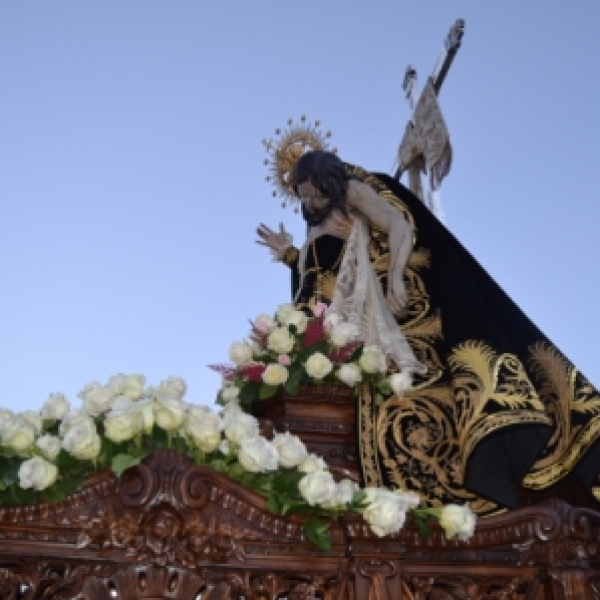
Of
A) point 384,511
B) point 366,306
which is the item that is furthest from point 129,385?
point 366,306

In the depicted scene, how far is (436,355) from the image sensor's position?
3932 mm

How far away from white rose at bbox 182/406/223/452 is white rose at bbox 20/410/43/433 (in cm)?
47

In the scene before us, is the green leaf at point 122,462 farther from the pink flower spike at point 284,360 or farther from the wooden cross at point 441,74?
the wooden cross at point 441,74

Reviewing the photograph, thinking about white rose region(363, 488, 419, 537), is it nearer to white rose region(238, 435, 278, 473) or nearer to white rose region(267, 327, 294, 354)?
white rose region(238, 435, 278, 473)

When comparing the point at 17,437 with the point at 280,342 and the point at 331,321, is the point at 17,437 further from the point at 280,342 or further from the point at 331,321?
the point at 331,321

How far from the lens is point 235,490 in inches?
97.3

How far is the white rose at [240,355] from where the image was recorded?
12.1 feet

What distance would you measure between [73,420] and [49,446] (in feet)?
0.29

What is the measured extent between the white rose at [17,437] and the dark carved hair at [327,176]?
230 centimetres

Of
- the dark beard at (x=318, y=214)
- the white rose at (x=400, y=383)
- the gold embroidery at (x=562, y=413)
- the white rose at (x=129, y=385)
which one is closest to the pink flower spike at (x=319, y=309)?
the white rose at (x=400, y=383)

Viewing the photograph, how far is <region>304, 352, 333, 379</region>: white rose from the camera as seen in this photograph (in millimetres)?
3484

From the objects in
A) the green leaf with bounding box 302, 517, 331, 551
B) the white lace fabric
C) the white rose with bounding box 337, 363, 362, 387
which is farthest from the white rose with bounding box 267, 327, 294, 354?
the green leaf with bounding box 302, 517, 331, 551

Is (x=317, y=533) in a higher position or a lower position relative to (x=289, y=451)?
lower

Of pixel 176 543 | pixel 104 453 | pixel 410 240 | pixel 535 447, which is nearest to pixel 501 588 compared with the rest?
pixel 535 447
